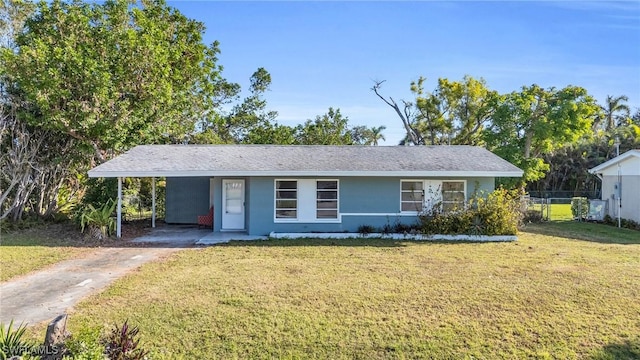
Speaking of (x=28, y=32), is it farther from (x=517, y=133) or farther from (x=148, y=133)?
(x=517, y=133)

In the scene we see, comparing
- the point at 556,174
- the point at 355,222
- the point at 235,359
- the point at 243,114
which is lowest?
the point at 235,359

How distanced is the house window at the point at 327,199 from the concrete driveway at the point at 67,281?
4.48 meters

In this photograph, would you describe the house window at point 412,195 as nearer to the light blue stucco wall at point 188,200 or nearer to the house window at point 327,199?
the house window at point 327,199

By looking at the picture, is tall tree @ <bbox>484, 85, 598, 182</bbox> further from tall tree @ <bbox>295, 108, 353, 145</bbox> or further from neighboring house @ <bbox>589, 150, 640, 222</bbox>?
tall tree @ <bbox>295, 108, 353, 145</bbox>

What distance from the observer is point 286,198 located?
14562mm

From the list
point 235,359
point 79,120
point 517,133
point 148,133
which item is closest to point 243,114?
point 148,133

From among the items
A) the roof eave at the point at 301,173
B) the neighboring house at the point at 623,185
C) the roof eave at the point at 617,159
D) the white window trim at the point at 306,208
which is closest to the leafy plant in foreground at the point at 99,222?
the roof eave at the point at 301,173

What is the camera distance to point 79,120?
16.0 meters

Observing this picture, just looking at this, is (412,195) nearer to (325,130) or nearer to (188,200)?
(188,200)

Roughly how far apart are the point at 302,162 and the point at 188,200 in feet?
21.1

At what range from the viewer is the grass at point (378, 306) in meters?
5.39

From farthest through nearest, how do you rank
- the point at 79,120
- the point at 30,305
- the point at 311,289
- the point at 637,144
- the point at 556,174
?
the point at 556,174 < the point at 637,144 < the point at 79,120 < the point at 311,289 < the point at 30,305

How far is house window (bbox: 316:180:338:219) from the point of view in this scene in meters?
14.6

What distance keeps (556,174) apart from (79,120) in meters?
40.9
